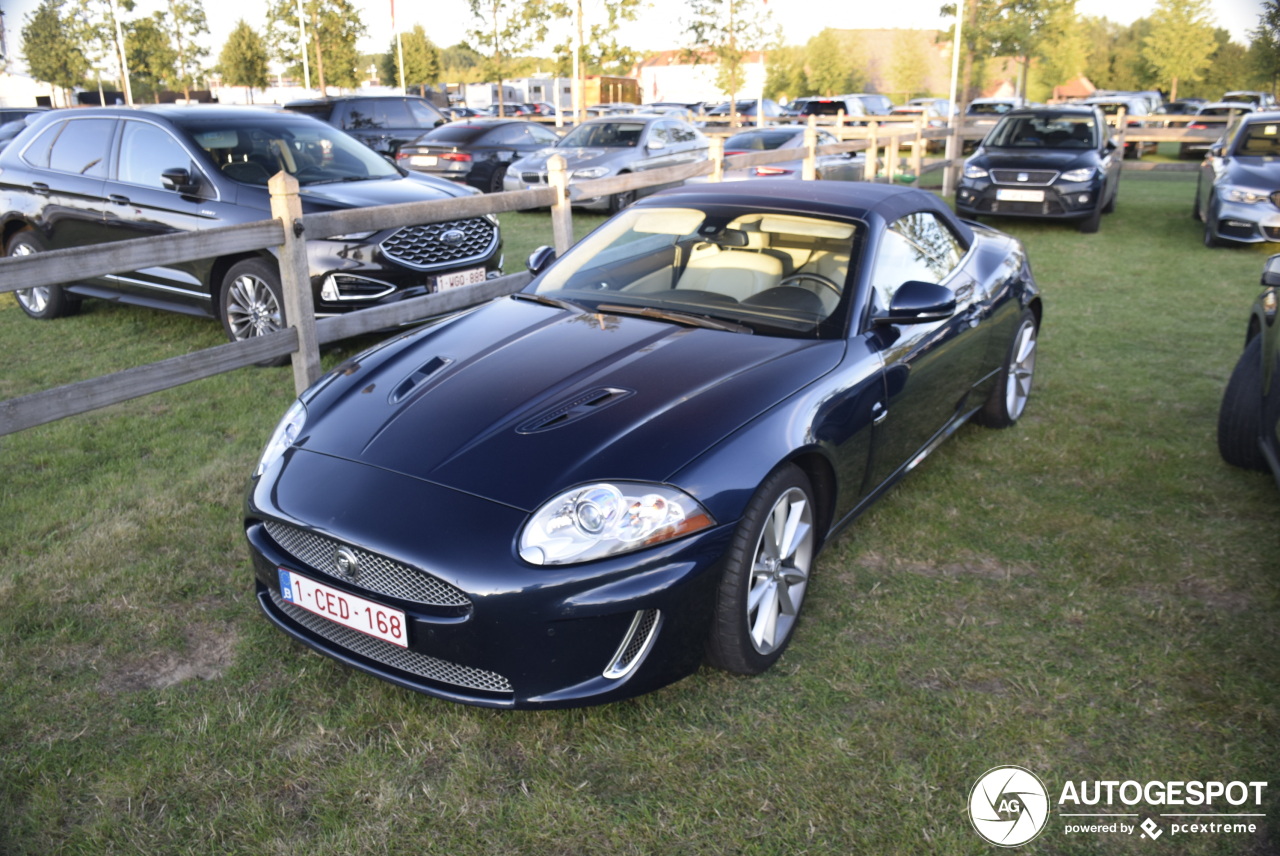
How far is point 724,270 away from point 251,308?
378cm

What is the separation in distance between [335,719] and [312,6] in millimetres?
44012

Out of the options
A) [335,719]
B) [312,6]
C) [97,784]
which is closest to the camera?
[97,784]

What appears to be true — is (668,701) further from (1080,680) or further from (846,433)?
(1080,680)

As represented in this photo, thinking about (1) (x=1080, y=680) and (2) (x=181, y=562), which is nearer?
(1) (x=1080, y=680)

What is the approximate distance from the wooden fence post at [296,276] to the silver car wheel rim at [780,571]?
8.97 ft

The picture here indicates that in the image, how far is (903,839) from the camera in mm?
2359

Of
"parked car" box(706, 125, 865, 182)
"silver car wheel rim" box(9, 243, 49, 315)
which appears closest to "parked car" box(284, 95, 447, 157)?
"parked car" box(706, 125, 865, 182)

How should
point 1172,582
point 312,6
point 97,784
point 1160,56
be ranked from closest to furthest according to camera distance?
1. point 97,784
2. point 1172,582
3. point 312,6
4. point 1160,56

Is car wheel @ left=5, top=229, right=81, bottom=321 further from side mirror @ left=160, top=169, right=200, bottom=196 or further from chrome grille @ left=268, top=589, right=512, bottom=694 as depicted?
chrome grille @ left=268, top=589, right=512, bottom=694

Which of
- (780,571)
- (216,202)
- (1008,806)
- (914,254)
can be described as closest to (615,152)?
(216,202)

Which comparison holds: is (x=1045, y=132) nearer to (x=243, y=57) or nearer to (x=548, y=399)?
(x=548, y=399)

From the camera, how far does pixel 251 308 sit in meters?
6.27

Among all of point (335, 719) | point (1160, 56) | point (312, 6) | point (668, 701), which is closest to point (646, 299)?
point (668, 701)

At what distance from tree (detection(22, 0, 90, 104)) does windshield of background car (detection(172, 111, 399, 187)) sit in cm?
5241
